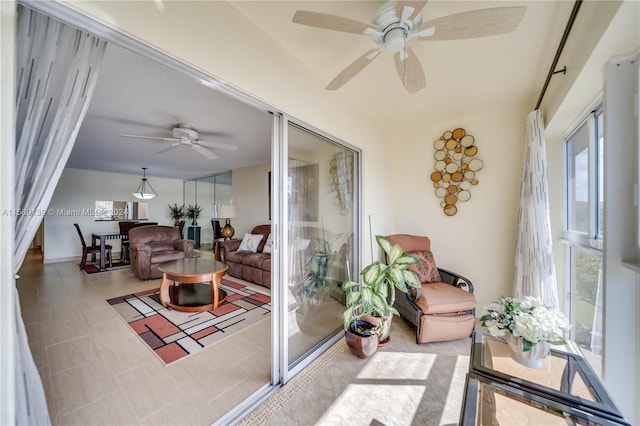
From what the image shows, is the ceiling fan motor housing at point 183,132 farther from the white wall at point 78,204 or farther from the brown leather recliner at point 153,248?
the white wall at point 78,204

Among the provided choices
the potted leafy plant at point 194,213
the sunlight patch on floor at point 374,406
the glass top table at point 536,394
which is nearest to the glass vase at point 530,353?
the glass top table at point 536,394

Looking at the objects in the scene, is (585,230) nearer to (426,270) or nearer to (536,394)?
(426,270)

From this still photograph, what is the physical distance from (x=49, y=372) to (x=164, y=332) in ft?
2.69

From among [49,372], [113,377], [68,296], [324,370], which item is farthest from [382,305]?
[68,296]

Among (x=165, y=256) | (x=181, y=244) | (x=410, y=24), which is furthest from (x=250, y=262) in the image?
(x=410, y=24)

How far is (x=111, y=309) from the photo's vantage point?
3.11 meters

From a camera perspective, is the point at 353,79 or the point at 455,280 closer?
the point at 353,79

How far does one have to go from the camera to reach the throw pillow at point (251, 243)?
182 inches

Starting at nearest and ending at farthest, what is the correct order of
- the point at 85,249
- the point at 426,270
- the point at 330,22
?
the point at 330,22, the point at 426,270, the point at 85,249

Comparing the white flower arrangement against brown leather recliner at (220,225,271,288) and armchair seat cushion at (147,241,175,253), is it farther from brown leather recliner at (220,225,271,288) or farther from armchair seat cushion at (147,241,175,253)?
armchair seat cushion at (147,241,175,253)

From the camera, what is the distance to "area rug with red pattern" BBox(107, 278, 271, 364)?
2.31 meters

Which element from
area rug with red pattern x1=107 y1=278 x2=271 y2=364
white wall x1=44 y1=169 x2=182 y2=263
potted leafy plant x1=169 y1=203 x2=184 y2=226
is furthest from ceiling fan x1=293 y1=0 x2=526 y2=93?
potted leafy plant x1=169 y1=203 x2=184 y2=226

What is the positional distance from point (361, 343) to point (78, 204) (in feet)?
26.7

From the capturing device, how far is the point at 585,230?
2064 mm
